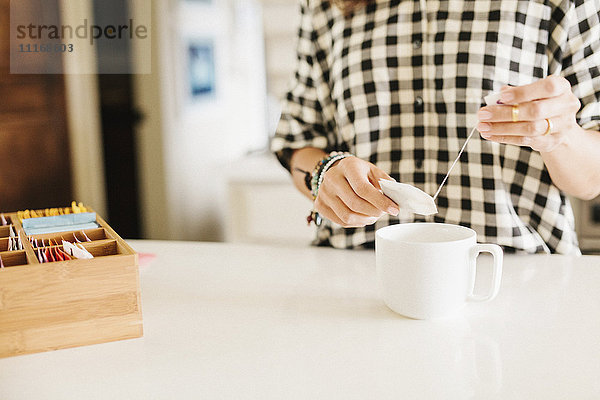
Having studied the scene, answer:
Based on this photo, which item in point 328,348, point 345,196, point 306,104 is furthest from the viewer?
point 306,104

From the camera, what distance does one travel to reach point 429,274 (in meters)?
0.72

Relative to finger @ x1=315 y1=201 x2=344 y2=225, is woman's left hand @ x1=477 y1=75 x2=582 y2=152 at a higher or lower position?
higher

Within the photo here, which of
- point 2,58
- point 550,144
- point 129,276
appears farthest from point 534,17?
point 2,58

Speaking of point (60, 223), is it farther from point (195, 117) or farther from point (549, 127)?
point (195, 117)

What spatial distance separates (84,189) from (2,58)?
2.28 ft

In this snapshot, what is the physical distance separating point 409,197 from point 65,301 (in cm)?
43

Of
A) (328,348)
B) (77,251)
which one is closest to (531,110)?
(328,348)

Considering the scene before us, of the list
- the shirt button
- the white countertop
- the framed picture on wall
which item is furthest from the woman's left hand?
the framed picture on wall

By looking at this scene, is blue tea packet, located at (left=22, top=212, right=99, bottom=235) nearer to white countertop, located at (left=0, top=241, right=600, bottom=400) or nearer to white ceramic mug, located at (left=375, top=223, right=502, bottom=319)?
white countertop, located at (left=0, top=241, right=600, bottom=400)

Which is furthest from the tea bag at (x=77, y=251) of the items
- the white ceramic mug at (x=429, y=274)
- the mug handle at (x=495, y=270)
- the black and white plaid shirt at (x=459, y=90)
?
the black and white plaid shirt at (x=459, y=90)

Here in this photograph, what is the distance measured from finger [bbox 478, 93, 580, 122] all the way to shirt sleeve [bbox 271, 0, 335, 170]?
1.77ft

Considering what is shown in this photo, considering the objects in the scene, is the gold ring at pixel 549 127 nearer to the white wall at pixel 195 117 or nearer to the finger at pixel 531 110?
the finger at pixel 531 110

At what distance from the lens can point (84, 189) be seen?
104 inches

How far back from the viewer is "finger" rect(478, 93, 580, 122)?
0.74 m
